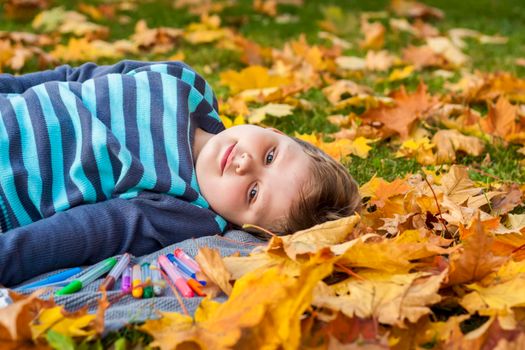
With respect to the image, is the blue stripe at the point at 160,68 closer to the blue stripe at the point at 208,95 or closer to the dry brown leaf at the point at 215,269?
the blue stripe at the point at 208,95

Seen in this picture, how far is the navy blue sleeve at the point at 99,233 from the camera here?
1845mm

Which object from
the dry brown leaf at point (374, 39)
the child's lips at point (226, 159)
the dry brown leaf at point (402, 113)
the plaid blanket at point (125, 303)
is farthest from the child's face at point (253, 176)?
the dry brown leaf at point (374, 39)

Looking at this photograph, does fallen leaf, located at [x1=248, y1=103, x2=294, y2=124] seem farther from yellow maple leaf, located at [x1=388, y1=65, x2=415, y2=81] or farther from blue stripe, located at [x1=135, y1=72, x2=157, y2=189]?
yellow maple leaf, located at [x1=388, y1=65, x2=415, y2=81]

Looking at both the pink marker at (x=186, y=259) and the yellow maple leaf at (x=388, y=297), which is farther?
the pink marker at (x=186, y=259)

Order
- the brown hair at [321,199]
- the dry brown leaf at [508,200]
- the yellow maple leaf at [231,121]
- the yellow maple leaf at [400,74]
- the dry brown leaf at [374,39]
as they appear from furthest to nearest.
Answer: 1. the dry brown leaf at [374,39]
2. the yellow maple leaf at [400,74]
3. the yellow maple leaf at [231,121]
4. the dry brown leaf at [508,200]
5. the brown hair at [321,199]

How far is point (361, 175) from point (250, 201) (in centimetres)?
65

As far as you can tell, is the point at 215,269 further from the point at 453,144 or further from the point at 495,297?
the point at 453,144

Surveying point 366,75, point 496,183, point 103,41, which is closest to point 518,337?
point 496,183

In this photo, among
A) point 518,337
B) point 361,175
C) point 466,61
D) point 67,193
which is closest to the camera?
point 518,337

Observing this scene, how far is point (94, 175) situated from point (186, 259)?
44 centimetres

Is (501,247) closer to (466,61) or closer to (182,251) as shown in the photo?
(182,251)

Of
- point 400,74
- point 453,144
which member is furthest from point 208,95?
point 400,74

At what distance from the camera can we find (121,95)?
234 cm

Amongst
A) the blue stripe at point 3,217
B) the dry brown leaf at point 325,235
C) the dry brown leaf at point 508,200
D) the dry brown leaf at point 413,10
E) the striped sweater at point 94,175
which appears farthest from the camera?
the dry brown leaf at point 413,10
